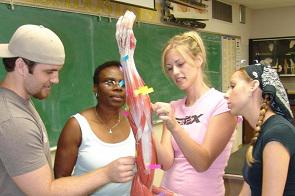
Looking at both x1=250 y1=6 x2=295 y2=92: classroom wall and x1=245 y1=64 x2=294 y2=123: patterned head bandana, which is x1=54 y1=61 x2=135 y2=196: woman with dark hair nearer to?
x1=245 y1=64 x2=294 y2=123: patterned head bandana

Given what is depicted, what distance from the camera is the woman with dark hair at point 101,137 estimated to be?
149cm

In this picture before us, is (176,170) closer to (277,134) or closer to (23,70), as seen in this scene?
(277,134)

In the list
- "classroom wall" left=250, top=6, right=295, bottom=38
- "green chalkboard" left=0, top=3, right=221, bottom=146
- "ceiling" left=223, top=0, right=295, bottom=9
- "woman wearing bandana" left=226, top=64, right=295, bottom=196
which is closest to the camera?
"woman wearing bandana" left=226, top=64, right=295, bottom=196

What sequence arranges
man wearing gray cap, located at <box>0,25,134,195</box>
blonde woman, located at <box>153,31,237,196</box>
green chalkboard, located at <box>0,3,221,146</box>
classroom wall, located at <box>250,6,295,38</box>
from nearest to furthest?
1. man wearing gray cap, located at <box>0,25,134,195</box>
2. blonde woman, located at <box>153,31,237,196</box>
3. green chalkboard, located at <box>0,3,221,146</box>
4. classroom wall, located at <box>250,6,295,38</box>

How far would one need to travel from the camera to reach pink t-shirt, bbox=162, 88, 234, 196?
4.75 feet

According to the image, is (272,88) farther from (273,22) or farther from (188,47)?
(273,22)

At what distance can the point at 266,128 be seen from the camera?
130 centimetres

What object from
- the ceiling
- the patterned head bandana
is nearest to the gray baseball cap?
the patterned head bandana

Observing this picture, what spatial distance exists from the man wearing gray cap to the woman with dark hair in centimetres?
28

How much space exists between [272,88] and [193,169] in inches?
18.0

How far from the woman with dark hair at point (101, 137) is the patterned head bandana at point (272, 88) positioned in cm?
59

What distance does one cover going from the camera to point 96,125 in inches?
61.8

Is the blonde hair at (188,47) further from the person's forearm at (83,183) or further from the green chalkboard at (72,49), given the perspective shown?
the green chalkboard at (72,49)

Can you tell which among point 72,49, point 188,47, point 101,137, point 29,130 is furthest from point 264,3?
point 29,130
